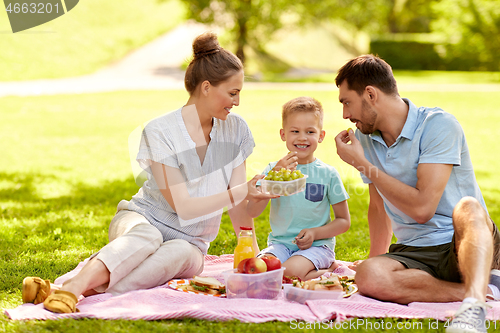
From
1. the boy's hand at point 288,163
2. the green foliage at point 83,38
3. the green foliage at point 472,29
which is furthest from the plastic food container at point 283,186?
the green foliage at point 472,29

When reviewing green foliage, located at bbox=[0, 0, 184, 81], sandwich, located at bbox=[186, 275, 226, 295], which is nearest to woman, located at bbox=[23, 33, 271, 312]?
sandwich, located at bbox=[186, 275, 226, 295]

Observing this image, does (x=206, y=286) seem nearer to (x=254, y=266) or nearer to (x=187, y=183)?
(x=254, y=266)

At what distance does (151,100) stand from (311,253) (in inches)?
540

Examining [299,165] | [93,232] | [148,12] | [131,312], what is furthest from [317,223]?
[148,12]

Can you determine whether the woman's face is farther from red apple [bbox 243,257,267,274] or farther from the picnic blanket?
the picnic blanket

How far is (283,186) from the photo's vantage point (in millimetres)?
3314

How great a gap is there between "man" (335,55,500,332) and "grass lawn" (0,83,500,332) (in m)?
0.43

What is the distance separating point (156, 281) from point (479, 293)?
1.91m

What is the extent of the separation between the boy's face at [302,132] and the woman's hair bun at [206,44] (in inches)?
29.0

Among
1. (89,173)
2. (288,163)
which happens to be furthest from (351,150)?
(89,173)

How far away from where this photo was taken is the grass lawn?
3.76 m

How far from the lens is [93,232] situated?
16.3 feet

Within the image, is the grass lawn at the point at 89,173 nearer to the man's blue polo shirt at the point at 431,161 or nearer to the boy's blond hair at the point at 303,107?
the man's blue polo shirt at the point at 431,161

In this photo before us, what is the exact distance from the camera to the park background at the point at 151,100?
4.71m
